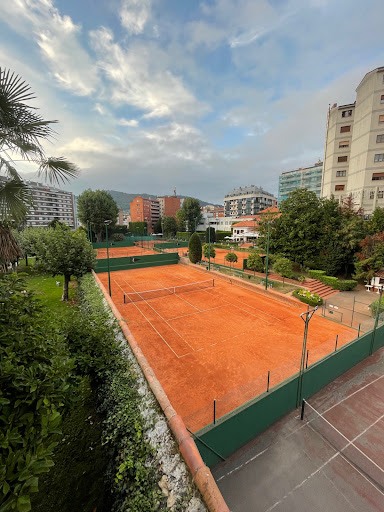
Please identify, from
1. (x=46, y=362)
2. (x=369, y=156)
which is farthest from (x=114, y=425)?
(x=369, y=156)

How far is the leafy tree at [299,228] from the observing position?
22.3 metres

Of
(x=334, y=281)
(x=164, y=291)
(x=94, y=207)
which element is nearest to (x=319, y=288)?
(x=334, y=281)

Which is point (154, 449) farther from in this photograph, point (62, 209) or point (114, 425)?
point (62, 209)

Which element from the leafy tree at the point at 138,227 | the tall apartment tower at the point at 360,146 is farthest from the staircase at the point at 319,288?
the leafy tree at the point at 138,227

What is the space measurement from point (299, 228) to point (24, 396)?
2389cm

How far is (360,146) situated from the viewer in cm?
3222

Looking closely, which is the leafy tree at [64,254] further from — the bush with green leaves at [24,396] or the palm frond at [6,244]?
the bush with green leaves at [24,396]

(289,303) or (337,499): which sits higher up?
(289,303)

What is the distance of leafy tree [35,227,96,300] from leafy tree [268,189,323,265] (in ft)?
55.4

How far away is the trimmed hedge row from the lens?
20109 mm

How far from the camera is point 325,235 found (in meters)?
22.7

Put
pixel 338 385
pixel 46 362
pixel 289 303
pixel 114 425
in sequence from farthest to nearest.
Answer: pixel 289 303 → pixel 338 385 → pixel 114 425 → pixel 46 362

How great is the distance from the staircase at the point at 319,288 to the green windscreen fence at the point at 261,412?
983 centimetres

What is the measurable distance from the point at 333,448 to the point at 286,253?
18.1 meters
